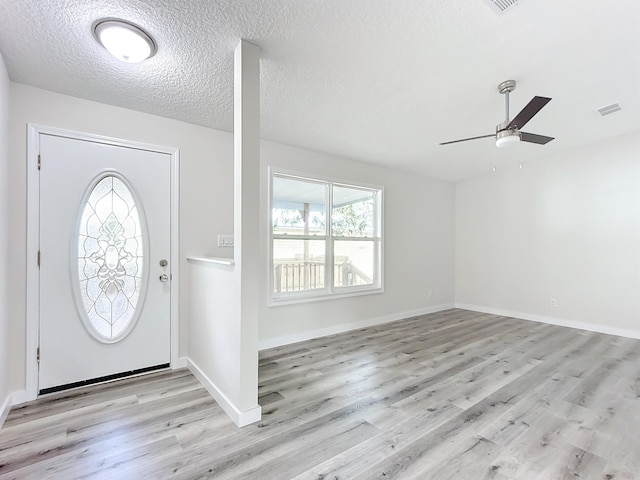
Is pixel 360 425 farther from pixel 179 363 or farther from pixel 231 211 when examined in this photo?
pixel 231 211

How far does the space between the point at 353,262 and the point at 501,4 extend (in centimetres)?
330

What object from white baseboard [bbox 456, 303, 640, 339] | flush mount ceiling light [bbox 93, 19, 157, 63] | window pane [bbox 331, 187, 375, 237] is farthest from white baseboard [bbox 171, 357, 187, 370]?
white baseboard [bbox 456, 303, 640, 339]

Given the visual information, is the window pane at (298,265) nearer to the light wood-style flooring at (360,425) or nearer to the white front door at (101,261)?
the light wood-style flooring at (360,425)

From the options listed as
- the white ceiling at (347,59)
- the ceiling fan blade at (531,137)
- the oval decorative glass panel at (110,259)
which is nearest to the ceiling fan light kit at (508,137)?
the ceiling fan blade at (531,137)

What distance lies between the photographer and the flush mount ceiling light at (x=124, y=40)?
1791 millimetres

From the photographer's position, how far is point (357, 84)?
2609 millimetres

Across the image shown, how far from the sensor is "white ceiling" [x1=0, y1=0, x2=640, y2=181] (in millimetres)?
1817

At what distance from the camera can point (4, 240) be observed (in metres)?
2.20

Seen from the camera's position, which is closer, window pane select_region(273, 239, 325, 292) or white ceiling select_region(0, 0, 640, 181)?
white ceiling select_region(0, 0, 640, 181)

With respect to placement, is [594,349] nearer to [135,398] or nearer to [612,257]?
[612,257]

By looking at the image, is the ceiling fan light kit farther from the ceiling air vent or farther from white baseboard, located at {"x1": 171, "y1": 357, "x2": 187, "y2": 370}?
white baseboard, located at {"x1": 171, "y1": 357, "x2": 187, "y2": 370}

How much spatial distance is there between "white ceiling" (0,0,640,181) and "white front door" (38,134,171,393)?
612 millimetres

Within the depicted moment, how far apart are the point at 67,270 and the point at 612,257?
6.52 meters

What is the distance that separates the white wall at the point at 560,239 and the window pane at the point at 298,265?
334 centimetres
